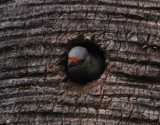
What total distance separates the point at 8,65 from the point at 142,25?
157 centimetres

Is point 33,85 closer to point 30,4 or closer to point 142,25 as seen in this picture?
point 30,4

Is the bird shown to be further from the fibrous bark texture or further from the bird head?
the fibrous bark texture

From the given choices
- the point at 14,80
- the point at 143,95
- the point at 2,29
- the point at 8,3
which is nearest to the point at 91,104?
the point at 143,95

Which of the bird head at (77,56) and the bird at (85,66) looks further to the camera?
the bird at (85,66)

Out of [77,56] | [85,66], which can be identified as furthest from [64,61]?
[85,66]


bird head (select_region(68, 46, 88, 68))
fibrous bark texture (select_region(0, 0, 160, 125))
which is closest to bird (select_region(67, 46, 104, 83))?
bird head (select_region(68, 46, 88, 68))

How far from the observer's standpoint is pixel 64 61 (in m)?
3.75

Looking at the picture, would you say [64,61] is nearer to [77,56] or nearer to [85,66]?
[77,56]

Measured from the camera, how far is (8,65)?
372 cm

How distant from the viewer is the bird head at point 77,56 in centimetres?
398

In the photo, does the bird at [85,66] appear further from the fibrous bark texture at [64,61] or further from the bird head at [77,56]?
the fibrous bark texture at [64,61]

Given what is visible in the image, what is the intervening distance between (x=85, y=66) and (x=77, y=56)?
0.43m

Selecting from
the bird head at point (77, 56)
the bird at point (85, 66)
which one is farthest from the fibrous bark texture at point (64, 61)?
the bird at point (85, 66)

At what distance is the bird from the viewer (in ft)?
14.0
